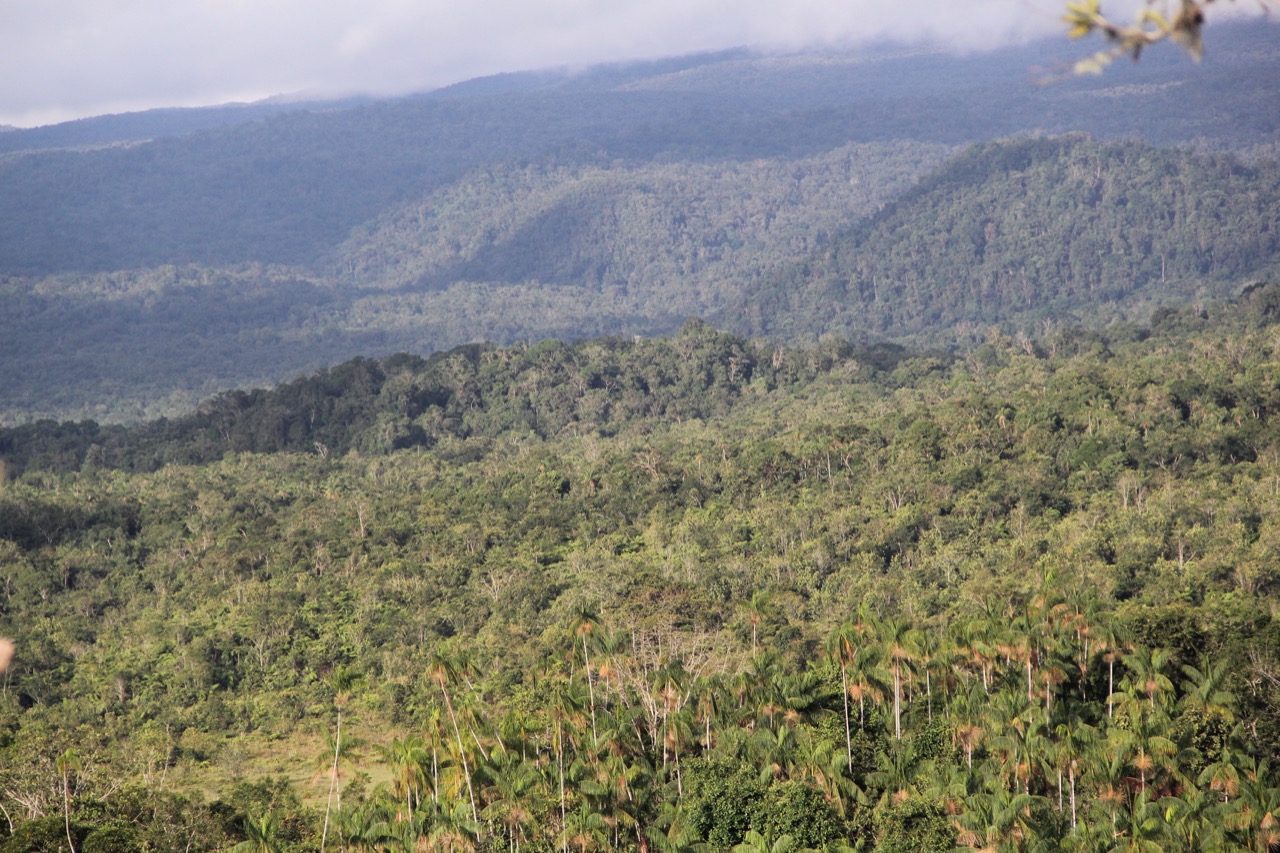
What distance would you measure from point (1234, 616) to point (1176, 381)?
112 feet

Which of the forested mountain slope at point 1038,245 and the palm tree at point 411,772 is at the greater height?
the palm tree at point 411,772

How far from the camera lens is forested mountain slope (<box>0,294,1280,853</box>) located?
2823cm

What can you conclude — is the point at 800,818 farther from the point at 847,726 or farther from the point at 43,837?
the point at 43,837

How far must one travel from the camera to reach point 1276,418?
210 ft

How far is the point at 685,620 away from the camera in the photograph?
148ft

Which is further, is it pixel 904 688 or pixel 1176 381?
pixel 1176 381

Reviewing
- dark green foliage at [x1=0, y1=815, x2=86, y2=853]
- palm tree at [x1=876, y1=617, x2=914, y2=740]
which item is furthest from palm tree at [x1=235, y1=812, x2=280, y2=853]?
palm tree at [x1=876, y1=617, x2=914, y2=740]

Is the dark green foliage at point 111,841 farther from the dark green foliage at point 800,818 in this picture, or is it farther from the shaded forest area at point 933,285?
the shaded forest area at point 933,285

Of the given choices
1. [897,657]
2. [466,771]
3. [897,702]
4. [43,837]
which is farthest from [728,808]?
[43,837]

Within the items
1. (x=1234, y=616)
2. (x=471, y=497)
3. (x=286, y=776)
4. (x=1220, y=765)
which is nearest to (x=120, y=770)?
(x=286, y=776)

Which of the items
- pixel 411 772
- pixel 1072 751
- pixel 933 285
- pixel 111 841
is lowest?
pixel 933 285

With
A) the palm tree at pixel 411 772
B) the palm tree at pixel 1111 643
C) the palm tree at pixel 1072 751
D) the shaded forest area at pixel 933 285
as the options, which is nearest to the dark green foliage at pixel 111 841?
the palm tree at pixel 411 772

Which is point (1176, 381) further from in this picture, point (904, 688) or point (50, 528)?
point (50, 528)

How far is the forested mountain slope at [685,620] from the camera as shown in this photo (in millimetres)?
28234
